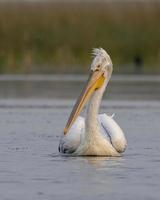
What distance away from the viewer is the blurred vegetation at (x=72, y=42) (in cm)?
2664

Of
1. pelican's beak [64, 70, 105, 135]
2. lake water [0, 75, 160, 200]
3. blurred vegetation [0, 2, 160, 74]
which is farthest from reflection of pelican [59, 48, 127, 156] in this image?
blurred vegetation [0, 2, 160, 74]

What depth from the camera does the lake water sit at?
880 centimetres

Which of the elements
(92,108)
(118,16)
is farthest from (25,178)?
(118,16)

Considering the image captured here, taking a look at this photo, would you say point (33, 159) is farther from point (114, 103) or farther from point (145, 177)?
point (114, 103)

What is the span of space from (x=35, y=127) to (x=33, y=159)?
9.88 ft

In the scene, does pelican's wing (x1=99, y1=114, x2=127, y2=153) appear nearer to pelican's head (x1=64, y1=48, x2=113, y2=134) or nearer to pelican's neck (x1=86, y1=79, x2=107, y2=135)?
pelican's neck (x1=86, y1=79, x2=107, y2=135)

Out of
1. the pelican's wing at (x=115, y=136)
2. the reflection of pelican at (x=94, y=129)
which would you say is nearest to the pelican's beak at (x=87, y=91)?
the reflection of pelican at (x=94, y=129)

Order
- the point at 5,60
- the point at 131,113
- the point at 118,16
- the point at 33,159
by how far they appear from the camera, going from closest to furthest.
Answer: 1. the point at 33,159
2. the point at 131,113
3. the point at 5,60
4. the point at 118,16

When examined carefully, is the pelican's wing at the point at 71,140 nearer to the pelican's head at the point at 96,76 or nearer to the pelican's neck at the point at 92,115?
the pelican's head at the point at 96,76

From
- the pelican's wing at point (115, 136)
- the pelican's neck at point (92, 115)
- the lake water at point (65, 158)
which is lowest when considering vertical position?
the lake water at point (65, 158)

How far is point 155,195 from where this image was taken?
858 centimetres

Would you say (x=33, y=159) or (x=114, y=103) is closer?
(x=33, y=159)

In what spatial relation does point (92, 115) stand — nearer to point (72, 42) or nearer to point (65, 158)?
point (65, 158)

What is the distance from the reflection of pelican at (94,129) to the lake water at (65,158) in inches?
5.8
